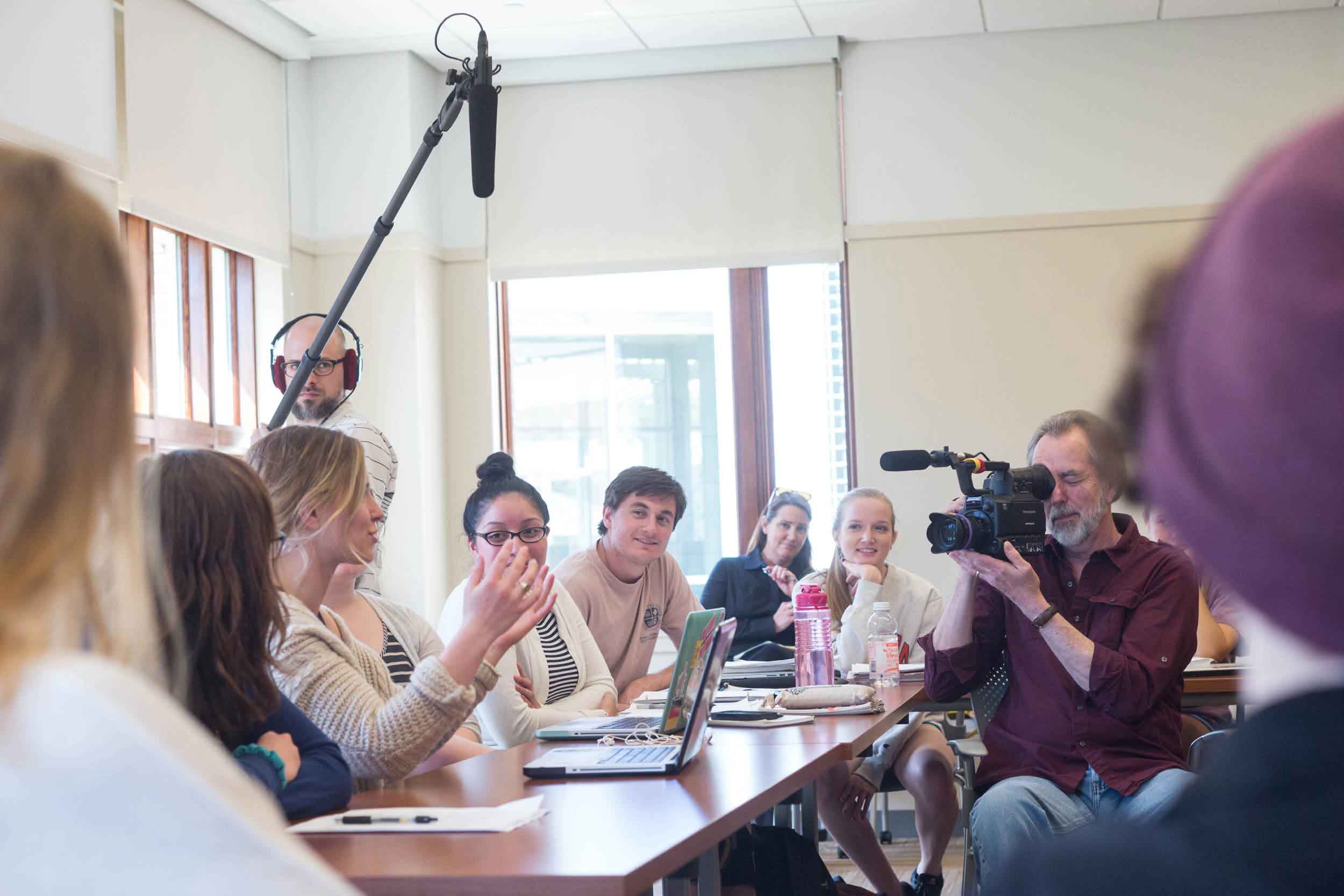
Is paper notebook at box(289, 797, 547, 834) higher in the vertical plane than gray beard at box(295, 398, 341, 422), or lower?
lower

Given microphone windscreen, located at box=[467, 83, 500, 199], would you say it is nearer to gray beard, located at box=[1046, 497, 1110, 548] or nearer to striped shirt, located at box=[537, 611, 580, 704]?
striped shirt, located at box=[537, 611, 580, 704]

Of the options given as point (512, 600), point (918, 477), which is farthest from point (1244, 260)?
point (918, 477)

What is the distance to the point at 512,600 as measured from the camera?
1.87 m

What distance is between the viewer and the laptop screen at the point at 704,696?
1.91 metres

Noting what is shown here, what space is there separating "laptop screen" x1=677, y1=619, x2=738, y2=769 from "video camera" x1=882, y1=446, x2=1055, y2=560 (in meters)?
0.62

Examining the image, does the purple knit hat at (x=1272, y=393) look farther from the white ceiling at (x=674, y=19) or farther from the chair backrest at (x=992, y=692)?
the white ceiling at (x=674, y=19)

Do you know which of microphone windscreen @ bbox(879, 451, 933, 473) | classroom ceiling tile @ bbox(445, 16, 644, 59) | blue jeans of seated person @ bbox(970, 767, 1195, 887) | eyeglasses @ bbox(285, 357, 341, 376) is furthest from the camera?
classroom ceiling tile @ bbox(445, 16, 644, 59)

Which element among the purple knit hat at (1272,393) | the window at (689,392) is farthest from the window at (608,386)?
the purple knit hat at (1272,393)

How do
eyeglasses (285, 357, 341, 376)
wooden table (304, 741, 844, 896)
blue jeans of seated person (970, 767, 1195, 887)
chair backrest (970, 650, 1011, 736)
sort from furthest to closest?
eyeglasses (285, 357, 341, 376)
chair backrest (970, 650, 1011, 736)
blue jeans of seated person (970, 767, 1195, 887)
wooden table (304, 741, 844, 896)

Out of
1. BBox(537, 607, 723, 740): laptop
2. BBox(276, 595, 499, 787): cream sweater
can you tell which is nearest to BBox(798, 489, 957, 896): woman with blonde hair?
BBox(537, 607, 723, 740): laptop

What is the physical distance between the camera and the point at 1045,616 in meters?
2.60

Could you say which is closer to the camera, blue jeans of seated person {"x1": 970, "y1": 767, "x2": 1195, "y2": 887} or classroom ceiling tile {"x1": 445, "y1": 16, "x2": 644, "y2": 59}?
blue jeans of seated person {"x1": 970, "y1": 767, "x2": 1195, "y2": 887}

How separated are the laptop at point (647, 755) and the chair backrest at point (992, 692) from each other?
35.2 inches

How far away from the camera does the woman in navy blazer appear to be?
15.1 feet
